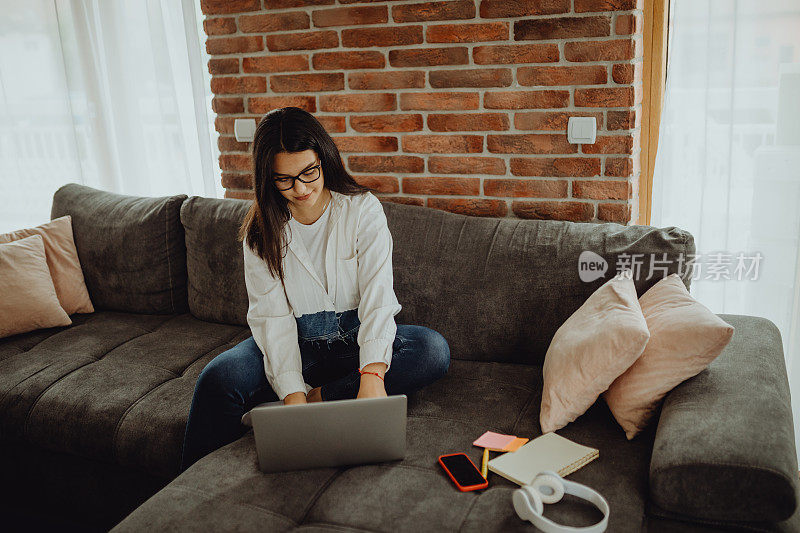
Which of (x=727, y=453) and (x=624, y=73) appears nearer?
(x=727, y=453)

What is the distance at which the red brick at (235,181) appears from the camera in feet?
8.75

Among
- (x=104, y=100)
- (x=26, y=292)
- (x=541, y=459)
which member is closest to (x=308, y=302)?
(x=541, y=459)

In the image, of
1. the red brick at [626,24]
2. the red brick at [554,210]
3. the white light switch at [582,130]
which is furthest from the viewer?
the red brick at [554,210]

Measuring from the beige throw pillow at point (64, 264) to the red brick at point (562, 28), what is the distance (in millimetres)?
1833

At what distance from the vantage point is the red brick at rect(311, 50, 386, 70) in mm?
2307

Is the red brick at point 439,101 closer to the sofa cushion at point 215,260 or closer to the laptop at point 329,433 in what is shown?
the sofa cushion at point 215,260

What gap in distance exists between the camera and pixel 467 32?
7.02 ft

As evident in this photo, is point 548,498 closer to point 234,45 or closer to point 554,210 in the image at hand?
point 554,210

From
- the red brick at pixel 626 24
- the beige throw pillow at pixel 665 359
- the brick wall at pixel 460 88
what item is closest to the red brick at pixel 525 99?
Result: the brick wall at pixel 460 88

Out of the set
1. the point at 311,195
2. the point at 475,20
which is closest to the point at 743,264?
the point at 475,20

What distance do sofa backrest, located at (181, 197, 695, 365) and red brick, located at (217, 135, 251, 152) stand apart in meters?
0.81

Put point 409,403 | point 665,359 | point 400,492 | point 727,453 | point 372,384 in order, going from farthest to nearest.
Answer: point 409,403
point 372,384
point 665,359
point 400,492
point 727,453

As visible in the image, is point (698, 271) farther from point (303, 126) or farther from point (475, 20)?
point (303, 126)

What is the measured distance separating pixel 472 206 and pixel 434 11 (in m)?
0.68
